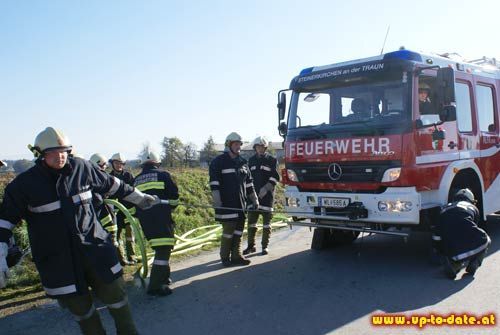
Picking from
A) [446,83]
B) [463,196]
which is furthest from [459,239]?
[446,83]

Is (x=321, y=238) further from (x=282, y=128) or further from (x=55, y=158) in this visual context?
(x=55, y=158)

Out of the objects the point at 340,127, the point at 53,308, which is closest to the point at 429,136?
the point at 340,127

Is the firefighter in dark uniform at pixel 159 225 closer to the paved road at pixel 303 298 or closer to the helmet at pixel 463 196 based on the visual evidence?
the paved road at pixel 303 298

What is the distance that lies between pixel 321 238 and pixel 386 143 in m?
2.22

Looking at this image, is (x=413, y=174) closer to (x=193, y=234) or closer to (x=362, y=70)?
(x=362, y=70)

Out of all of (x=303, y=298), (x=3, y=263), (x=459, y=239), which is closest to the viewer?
(x=3, y=263)

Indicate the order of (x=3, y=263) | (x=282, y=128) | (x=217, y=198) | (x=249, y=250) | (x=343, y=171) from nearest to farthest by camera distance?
(x=3, y=263)
(x=343, y=171)
(x=217, y=198)
(x=282, y=128)
(x=249, y=250)

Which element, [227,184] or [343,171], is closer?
[343,171]

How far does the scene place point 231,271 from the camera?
19.4ft

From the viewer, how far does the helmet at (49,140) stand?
124 inches

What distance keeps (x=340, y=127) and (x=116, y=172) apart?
387 cm

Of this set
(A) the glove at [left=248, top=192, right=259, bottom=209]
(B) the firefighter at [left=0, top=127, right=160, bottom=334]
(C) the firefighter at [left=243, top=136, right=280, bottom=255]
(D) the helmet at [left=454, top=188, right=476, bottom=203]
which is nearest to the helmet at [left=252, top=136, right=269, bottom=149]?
(C) the firefighter at [left=243, top=136, right=280, bottom=255]

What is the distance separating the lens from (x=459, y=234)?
5.05 m

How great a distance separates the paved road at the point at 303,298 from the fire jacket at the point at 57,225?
108 cm
